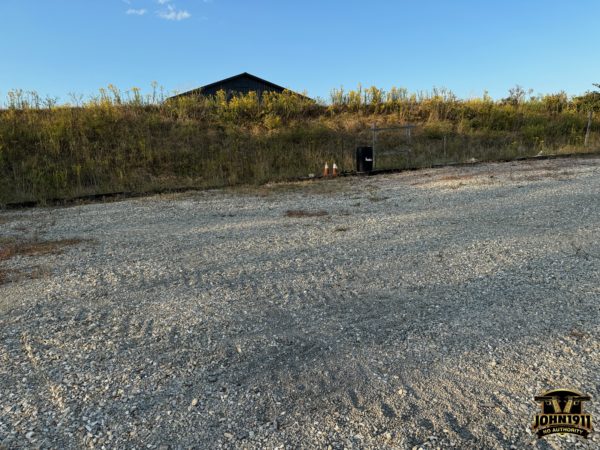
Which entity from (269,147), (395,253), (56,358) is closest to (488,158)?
(269,147)

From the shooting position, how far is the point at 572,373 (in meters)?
2.62

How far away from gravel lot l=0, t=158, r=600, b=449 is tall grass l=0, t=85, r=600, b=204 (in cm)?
684

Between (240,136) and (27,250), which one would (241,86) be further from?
(27,250)

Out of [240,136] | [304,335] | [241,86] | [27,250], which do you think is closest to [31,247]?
[27,250]

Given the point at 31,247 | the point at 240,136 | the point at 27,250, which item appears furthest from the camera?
the point at 240,136

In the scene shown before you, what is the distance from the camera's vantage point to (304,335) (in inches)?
127

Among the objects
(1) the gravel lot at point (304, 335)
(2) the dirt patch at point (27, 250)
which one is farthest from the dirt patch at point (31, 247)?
(1) the gravel lot at point (304, 335)

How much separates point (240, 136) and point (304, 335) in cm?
1379

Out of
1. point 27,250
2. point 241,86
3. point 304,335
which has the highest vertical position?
point 241,86

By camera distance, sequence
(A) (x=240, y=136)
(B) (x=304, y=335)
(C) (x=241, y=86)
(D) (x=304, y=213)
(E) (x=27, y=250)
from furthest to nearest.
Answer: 1. (C) (x=241, y=86)
2. (A) (x=240, y=136)
3. (D) (x=304, y=213)
4. (E) (x=27, y=250)
5. (B) (x=304, y=335)

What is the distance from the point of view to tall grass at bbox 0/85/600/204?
12938 millimetres

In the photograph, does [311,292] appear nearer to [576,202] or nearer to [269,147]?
[576,202]

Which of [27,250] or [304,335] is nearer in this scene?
[304,335]

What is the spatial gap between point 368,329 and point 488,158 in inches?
547
